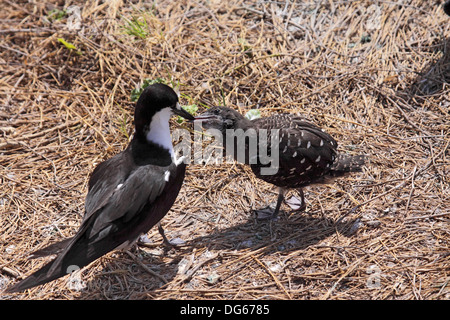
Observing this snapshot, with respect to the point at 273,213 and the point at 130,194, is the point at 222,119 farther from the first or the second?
the point at 130,194

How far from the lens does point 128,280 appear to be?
12.3 feet

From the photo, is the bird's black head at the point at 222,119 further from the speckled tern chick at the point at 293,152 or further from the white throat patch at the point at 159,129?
the white throat patch at the point at 159,129

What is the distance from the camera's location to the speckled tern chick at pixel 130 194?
3.39 meters

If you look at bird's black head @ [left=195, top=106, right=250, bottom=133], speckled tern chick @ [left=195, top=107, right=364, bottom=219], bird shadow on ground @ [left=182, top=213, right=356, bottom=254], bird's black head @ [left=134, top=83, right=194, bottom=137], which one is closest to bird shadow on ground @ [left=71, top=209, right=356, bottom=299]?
bird shadow on ground @ [left=182, top=213, right=356, bottom=254]

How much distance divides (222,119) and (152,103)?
2.51 ft

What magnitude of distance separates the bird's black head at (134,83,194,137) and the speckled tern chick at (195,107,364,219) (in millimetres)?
514

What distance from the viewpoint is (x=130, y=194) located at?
359 centimetres

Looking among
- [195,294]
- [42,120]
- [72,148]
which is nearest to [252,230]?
[195,294]

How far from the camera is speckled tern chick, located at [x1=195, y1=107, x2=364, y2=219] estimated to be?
4.02 meters

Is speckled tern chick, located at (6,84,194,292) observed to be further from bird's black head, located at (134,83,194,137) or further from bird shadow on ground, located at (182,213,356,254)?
bird shadow on ground, located at (182,213,356,254)

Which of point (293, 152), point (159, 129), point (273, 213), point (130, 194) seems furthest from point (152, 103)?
point (273, 213)

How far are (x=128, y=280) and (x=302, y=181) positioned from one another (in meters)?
1.59

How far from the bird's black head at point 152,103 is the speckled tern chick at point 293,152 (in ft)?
1.69

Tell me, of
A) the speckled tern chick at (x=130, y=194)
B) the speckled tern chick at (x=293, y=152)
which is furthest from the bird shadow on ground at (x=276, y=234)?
the speckled tern chick at (x=130, y=194)
